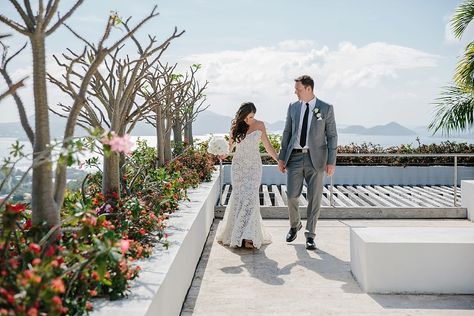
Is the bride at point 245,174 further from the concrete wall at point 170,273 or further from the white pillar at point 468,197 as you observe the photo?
the white pillar at point 468,197

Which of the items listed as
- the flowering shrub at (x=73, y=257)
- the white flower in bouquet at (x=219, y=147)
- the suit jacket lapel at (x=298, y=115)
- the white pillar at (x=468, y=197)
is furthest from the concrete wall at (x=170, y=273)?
the white pillar at (x=468, y=197)

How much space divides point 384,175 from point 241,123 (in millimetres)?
7306

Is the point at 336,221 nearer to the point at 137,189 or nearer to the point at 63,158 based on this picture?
the point at 137,189

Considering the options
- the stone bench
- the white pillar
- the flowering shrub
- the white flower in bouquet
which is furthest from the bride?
the white pillar

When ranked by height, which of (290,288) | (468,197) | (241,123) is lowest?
(290,288)

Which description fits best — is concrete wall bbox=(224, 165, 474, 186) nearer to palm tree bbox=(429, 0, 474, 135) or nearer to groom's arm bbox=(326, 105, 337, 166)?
palm tree bbox=(429, 0, 474, 135)

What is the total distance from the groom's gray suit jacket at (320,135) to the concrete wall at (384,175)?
252 inches

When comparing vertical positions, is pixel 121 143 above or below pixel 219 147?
above

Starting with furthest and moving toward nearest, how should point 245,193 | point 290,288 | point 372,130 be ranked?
point 372,130, point 245,193, point 290,288

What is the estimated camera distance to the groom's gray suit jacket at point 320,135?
5938mm

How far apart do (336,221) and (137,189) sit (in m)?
3.38

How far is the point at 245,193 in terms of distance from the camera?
6.14m

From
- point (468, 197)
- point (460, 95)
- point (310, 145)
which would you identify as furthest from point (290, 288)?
point (460, 95)

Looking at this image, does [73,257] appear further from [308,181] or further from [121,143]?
[308,181]
